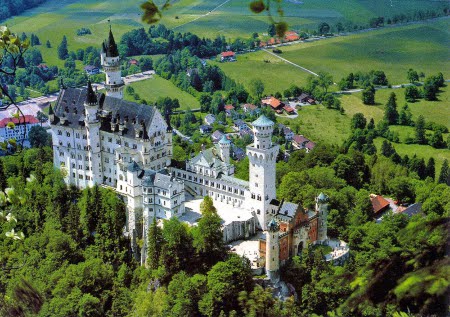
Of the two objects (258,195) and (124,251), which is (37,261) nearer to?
(124,251)

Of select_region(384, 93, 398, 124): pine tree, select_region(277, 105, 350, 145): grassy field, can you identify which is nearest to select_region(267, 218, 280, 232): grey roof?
select_region(277, 105, 350, 145): grassy field

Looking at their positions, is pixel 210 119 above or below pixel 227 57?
below

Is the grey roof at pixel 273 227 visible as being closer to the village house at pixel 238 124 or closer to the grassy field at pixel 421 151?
the grassy field at pixel 421 151

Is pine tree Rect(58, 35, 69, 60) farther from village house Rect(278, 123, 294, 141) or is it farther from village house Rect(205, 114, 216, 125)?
village house Rect(278, 123, 294, 141)

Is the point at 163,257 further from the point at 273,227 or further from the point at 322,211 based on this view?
the point at 322,211

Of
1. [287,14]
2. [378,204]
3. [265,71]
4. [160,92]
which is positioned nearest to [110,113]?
[378,204]
